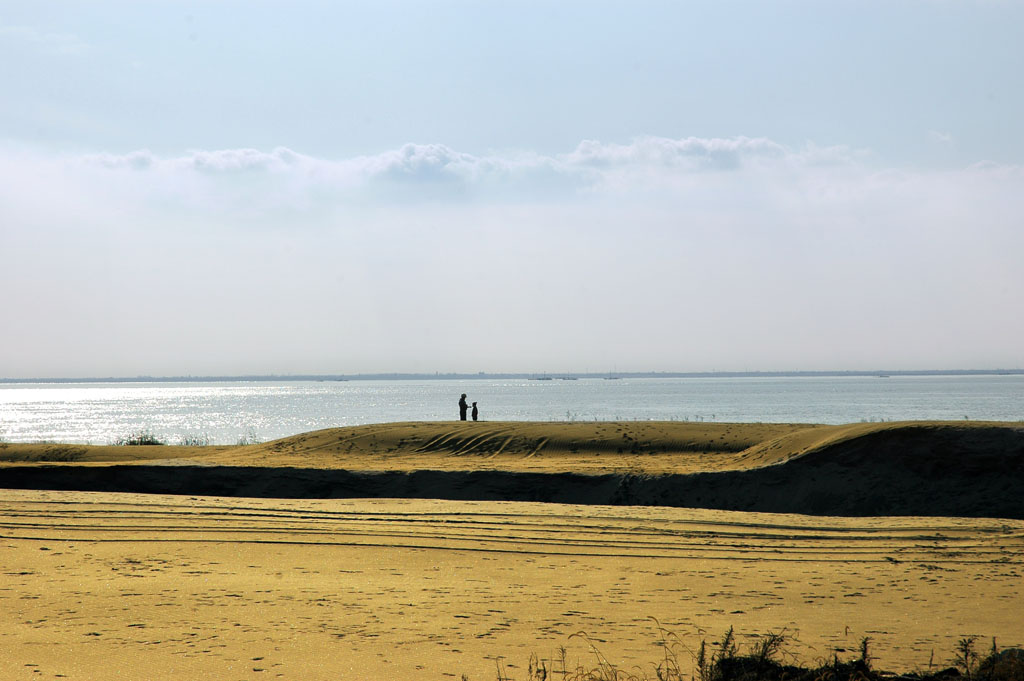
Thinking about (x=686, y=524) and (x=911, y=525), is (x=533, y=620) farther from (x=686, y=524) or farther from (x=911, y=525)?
(x=911, y=525)

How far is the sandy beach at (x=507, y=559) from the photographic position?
5.84m

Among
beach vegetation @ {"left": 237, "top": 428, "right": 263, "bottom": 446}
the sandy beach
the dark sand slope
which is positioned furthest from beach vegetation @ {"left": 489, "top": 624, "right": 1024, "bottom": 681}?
beach vegetation @ {"left": 237, "top": 428, "right": 263, "bottom": 446}

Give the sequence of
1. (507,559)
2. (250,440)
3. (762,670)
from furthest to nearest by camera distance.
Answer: (250,440)
(507,559)
(762,670)

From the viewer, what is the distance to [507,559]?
30.4 feet

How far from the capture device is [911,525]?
12328mm

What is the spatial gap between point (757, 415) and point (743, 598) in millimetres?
58753

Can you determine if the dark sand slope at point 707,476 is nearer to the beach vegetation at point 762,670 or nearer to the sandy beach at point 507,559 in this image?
the sandy beach at point 507,559

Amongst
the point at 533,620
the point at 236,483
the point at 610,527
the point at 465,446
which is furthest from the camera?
the point at 465,446

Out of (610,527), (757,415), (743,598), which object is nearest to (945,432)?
(610,527)

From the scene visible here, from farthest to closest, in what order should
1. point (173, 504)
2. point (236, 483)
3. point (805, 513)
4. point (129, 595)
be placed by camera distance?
point (236, 483) < point (805, 513) < point (173, 504) < point (129, 595)

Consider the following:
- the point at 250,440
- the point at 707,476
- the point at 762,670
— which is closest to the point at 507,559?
→ the point at 762,670

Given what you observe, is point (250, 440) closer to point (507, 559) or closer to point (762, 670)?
point (507, 559)

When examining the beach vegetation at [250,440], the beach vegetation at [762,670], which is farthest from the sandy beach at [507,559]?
the beach vegetation at [250,440]

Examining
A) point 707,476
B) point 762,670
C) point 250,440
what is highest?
point 762,670
